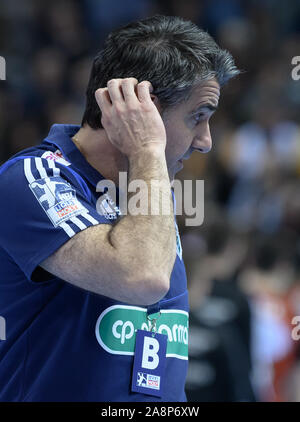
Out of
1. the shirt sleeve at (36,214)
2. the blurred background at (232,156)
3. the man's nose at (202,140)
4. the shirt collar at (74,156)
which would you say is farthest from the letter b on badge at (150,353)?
the blurred background at (232,156)

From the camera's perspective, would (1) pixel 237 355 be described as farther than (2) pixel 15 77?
No

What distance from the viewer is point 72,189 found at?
230 centimetres

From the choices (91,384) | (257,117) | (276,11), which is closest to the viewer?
(91,384)

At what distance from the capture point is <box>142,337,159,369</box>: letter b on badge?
2.38 m

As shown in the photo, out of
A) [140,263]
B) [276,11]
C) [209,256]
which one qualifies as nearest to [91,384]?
[140,263]

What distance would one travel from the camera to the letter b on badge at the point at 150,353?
2.38 m

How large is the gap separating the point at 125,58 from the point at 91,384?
1159 millimetres

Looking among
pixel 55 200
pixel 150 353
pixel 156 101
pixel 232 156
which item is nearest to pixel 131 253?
pixel 55 200

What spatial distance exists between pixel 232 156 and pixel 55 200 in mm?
5689

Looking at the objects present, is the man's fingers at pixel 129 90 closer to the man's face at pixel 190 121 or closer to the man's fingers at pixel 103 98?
the man's fingers at pixel 103 98

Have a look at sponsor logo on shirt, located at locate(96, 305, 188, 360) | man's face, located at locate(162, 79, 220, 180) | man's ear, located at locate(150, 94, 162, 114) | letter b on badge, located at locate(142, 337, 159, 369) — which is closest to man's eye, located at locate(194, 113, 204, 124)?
man's face, located at locate(162, 79, 220, 180)

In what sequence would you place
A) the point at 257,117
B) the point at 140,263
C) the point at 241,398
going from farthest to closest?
1. the point at 257,117
2. the point at 241,398
3. the point at 140,263

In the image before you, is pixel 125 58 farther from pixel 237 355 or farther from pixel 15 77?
pixel 15 77

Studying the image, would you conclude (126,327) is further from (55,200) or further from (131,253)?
(55,200)
